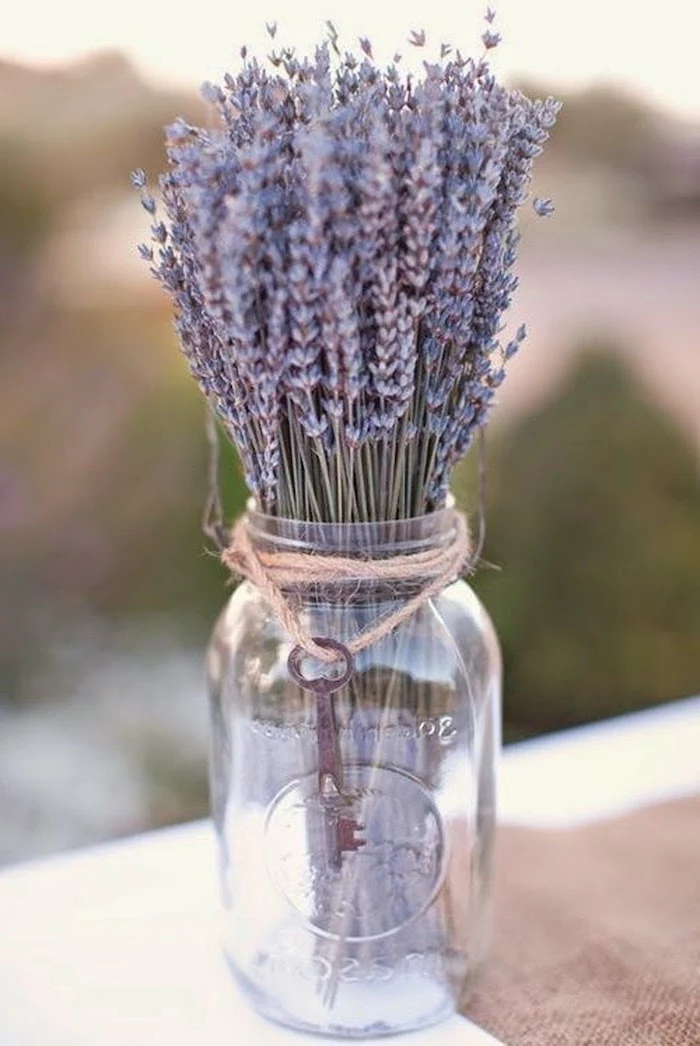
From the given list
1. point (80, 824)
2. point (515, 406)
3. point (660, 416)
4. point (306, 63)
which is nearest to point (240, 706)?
point (306, 63)

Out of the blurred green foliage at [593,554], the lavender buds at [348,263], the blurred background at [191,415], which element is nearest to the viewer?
the lavender buds at [348,263]

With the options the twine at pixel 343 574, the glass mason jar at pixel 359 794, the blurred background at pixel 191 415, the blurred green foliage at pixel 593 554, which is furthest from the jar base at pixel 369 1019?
the blurred green foliage at pixel 593 554

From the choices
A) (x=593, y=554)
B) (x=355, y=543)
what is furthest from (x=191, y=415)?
(x=355, y=543)

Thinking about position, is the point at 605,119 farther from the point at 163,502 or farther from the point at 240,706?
the point at 240,706

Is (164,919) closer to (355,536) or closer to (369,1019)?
(369,1019)

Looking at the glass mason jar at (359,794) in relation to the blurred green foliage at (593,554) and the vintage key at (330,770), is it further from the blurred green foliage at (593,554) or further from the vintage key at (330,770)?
the blurred green foliage at (593,554)

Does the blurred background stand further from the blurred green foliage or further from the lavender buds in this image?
the lavender buds
